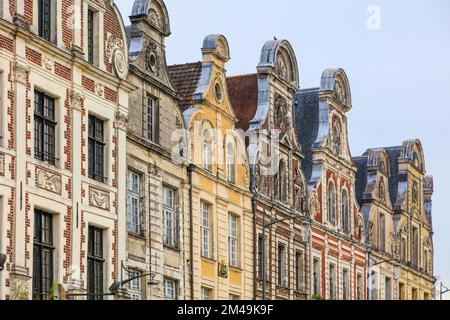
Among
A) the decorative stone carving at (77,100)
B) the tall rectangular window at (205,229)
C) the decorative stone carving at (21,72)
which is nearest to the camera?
the decorative stone carving at (21,72)

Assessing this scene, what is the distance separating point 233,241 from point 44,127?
14657 millimetres

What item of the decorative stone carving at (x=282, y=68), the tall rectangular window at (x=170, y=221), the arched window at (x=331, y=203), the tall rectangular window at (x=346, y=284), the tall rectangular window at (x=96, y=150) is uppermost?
the decorative stone carving at (x=282, y=68)

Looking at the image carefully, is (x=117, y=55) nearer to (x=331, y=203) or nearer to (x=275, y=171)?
(x=275, y=171)

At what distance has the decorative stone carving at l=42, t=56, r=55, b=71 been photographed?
38.2 metres

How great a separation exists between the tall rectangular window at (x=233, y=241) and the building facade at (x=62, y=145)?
9582 mm

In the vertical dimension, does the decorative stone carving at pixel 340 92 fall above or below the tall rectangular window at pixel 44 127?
above

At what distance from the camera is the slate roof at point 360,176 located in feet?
231

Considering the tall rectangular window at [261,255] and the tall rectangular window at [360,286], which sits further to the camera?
the tall rectangular window at [360,286]

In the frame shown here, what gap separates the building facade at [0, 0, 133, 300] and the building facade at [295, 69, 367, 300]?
19.5 metres

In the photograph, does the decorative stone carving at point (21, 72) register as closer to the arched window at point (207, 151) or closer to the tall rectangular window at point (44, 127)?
the tall rectangular window at point (44, 127)

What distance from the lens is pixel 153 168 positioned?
146 ft

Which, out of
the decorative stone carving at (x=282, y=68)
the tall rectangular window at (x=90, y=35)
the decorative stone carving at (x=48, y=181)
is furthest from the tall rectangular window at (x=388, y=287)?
the decorative stone carving at (x=48, y=181)

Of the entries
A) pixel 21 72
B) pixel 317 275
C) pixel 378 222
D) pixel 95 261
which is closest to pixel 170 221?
pixel 95 261
